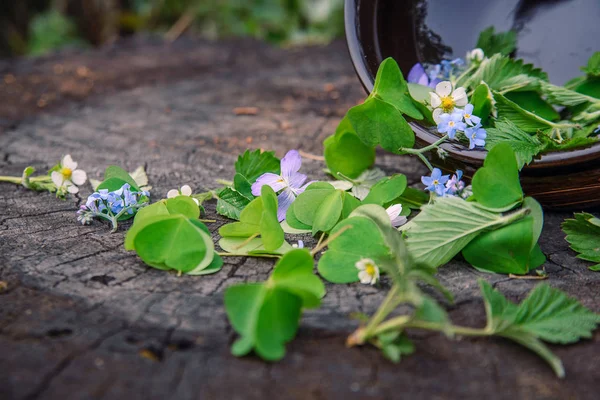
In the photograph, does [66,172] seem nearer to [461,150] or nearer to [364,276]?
[364,276]

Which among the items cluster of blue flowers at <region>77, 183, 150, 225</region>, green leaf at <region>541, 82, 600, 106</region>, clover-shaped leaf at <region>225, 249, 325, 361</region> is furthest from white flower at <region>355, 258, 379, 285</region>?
green leaf at <region>541, 82, 600, 106</region>

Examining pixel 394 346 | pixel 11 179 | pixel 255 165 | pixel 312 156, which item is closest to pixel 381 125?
pixel 255 165

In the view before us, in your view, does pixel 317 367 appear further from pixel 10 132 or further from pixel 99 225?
pixel 10 132

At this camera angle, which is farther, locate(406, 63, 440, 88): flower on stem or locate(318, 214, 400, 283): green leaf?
locate(406, 63, 440, 88): flower on stem

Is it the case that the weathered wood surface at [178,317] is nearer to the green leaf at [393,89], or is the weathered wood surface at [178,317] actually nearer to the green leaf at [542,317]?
the green leaf at [542,317]

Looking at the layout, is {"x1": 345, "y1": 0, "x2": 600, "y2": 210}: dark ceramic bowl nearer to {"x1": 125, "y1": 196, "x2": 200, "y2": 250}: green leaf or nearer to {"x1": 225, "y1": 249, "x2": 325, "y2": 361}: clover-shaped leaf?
{"x1": 125, "y1": 196, "x2": 200, "y2": 250}: green leaf

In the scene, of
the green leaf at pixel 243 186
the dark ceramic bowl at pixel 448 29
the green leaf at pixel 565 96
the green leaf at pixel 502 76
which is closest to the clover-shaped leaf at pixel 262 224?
the green leaf at pixel 243 186

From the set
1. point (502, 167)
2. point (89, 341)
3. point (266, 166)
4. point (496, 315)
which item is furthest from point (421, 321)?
point (266, 166)
